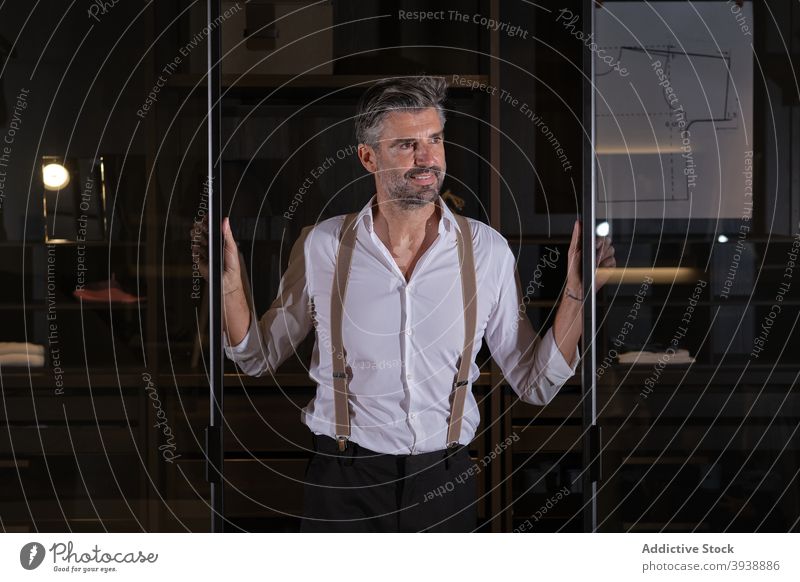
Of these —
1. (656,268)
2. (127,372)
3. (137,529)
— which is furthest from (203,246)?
(656,268)

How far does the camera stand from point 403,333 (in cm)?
155

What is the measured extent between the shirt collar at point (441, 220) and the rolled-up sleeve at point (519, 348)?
12 centimetres

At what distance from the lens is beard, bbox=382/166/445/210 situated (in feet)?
5.02

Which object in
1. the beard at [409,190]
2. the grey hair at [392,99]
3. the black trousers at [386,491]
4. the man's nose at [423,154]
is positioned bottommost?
the black trousers at [386,491]

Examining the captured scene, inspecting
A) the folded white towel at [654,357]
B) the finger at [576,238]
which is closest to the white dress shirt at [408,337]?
the finger at [576,238]

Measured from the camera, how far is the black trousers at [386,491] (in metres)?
1.50

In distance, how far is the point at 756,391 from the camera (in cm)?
178

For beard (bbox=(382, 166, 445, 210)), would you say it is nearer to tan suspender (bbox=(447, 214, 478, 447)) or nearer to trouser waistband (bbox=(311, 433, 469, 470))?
tan suspender (bbox=(447, 214, 478, 447))

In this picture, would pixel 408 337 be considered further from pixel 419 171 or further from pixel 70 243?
pixel 70 243

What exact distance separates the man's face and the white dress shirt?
47mm

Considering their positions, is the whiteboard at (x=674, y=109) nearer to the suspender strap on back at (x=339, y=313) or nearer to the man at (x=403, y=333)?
the man at (x=403, y=333)

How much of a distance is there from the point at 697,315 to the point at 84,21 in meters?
1.37

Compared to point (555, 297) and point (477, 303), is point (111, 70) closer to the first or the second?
point (477, 303)

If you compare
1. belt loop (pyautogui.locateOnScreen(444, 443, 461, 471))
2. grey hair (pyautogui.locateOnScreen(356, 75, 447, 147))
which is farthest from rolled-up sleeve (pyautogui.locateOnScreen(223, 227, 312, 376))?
belt loop (pyautogui.locateOnScreen(444, 443, 461, 471))
